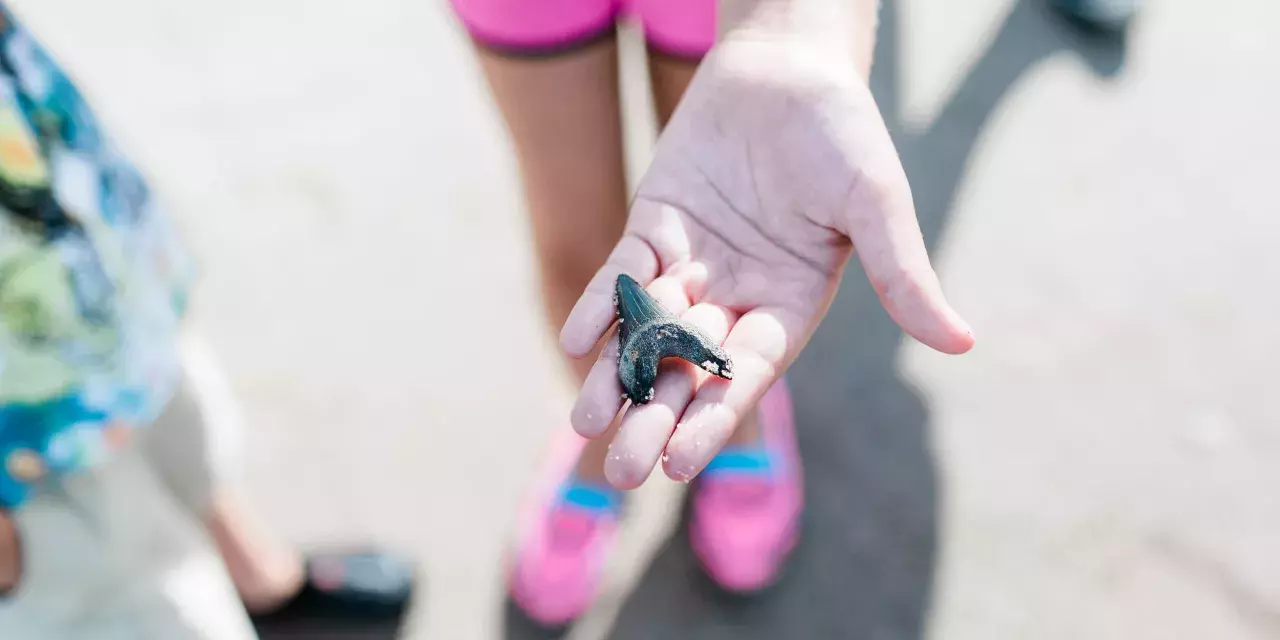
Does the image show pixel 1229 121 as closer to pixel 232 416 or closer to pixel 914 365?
pixel 914 365

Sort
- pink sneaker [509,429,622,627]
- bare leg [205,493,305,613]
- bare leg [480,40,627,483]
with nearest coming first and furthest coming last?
bare leg [480,40,627,483]
bare leg [205,493,305,613]
pink sneaker [509,429,622,627]

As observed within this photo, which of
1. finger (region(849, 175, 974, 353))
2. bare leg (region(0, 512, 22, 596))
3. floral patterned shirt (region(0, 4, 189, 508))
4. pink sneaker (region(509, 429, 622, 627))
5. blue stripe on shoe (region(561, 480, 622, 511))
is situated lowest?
pink sneaker (region(509, 429, 622, 627))

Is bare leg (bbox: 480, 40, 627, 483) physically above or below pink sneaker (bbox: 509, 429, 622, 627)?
above

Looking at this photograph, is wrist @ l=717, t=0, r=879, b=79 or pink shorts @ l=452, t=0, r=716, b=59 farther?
pink shorts @ l=452, t=0, r=716, b=59

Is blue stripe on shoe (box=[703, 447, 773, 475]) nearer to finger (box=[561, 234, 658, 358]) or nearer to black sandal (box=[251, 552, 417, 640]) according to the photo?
black sandal (box=[251, 552, 417, 640])

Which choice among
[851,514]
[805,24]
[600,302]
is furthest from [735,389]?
[851,514]

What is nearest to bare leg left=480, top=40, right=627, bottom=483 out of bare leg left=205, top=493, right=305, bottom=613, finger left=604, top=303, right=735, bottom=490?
finger left=604, top=303, right=735, bottom=490

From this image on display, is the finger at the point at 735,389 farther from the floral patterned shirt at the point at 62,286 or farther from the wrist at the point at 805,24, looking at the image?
the floral patterned shirt at the point at 62,286
